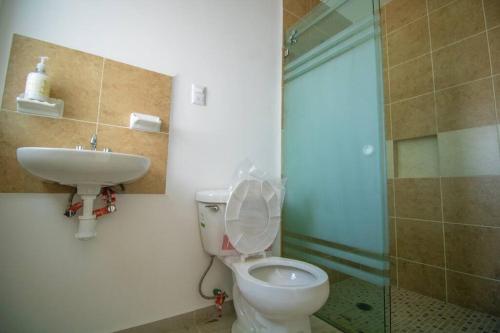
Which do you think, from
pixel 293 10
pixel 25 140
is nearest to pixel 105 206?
pixel 25 140

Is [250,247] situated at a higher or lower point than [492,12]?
lower

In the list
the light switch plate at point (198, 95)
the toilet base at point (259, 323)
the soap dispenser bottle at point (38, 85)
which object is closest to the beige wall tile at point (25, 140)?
the soap dispenser bottle at point (38, 85)

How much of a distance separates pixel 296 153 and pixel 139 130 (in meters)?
1.00

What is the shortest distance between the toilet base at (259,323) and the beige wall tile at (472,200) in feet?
4.15

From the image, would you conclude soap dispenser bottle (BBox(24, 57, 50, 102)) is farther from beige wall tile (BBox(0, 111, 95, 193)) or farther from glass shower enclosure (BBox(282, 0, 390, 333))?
glass shower enclosure (BBox(282, 0, 390, 333))

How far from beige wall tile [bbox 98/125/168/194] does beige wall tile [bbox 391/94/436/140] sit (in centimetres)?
182

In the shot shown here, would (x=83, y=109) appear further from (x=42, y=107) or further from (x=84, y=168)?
(x=84, y=168)

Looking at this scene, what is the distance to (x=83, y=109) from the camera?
3.35 feet

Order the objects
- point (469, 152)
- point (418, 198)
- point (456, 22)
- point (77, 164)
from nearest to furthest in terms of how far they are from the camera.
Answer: point (77, 164) → point (469, 152) → point (456, 22) → point (418, 198)

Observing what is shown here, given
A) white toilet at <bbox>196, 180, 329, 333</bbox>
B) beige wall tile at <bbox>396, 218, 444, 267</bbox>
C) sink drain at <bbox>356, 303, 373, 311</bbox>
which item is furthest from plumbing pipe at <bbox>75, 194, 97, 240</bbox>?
beige wall tile at <bbox>396, 218, 444, 267</bbox>

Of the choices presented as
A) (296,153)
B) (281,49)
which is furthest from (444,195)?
(281,49)

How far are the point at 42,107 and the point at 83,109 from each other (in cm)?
14

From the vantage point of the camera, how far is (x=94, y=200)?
103 cm

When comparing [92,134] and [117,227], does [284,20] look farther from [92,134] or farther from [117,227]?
[117,227]
